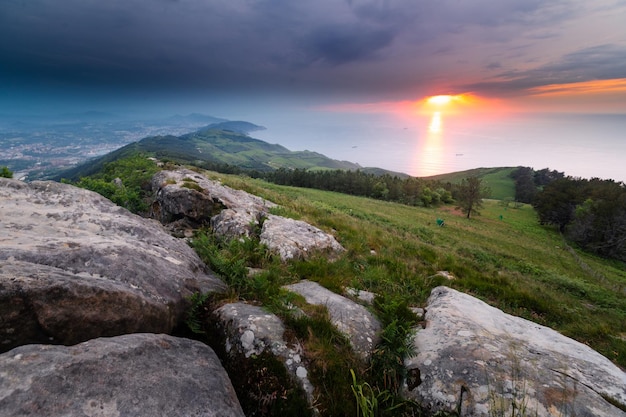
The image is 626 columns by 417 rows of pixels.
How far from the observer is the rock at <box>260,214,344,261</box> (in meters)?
8.47

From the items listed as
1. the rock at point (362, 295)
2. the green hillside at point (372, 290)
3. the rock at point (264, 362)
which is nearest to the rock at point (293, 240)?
the green hillside at point (372, 290)

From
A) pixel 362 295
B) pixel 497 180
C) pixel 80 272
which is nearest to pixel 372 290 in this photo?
pixel 362 295

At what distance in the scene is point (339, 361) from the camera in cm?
421

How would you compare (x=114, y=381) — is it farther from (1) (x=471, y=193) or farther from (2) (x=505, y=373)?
(1) (x=471, y=193)

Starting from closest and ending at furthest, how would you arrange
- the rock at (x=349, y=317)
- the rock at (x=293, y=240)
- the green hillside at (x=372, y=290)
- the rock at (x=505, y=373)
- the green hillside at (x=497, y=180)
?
the rock at (x=505, y=373) < the green hillside at (x=372, y=290) < the rock at (x=349, y=317) < the rock at (x=293, y=240) < the green hillside at (x=497, y=180)

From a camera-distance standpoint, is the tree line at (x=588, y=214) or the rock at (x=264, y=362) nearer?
the rock at (x=264, y=362)

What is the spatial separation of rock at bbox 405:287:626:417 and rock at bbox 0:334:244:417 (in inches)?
119

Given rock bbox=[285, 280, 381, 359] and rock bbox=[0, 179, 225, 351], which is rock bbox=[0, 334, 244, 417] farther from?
rock bbox=[285, 280, 381, 359]

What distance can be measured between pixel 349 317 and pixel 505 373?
258 centimetres

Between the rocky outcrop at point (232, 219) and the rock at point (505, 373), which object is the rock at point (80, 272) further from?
the rock at point (505, 373)

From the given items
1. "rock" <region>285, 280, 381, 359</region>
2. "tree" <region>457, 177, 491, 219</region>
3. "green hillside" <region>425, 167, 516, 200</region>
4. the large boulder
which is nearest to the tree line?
"tree" <region>457, 177, 491, 219</region>

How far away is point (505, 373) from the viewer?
399cm

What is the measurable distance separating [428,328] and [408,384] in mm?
1454

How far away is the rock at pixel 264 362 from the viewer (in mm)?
3625
